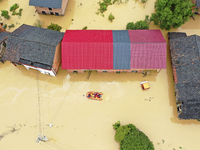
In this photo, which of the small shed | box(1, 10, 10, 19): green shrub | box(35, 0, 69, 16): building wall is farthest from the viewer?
box(1, 10, 10, 19): green shrub

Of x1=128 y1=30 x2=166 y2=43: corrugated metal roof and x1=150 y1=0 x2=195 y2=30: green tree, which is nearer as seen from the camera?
x1=150 y1=0 x2=195 y2=30: green tree

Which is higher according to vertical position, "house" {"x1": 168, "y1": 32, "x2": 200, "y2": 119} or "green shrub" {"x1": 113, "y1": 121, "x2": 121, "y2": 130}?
"house" {"x1": 168, "y1": 32, "x2": 200, "y2": 119}

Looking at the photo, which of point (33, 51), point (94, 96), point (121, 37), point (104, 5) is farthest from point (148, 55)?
point (33, 51)

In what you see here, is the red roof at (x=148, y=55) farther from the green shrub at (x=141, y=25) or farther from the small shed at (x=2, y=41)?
the small shed at (x=2, y=41)

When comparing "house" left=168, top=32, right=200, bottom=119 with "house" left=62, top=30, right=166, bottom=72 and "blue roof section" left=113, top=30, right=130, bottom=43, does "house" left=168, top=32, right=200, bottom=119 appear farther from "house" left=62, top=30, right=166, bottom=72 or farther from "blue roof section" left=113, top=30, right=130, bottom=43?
"blue roof section" left=113, top=30, right=130, bottom=43

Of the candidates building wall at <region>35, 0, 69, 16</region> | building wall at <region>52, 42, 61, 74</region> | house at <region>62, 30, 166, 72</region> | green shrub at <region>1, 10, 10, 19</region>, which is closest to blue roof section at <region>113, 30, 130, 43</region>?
house at <region>62, 30, 166, 72</region>

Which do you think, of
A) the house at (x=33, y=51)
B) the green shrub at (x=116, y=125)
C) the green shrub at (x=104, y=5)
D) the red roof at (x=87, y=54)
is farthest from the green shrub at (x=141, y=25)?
the green shrub at (x=116, y=125)

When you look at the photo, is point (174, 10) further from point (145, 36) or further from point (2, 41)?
point (2, 41)
